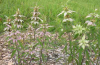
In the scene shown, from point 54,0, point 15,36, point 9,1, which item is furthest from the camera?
point 54,0

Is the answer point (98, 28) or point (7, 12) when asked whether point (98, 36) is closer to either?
point (98, 28)

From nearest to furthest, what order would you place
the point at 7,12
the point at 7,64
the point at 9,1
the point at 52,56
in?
the point at 7,64 < the point at 52,56 < the point at 7,12 < the point at 9,1

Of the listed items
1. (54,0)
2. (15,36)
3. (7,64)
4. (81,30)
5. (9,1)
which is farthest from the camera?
(54,0)

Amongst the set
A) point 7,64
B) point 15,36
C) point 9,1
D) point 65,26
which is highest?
point 9,1

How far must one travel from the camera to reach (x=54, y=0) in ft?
30.9

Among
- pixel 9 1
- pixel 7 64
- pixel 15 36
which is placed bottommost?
pixel 7 64

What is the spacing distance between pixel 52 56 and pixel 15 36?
1397 millimetres

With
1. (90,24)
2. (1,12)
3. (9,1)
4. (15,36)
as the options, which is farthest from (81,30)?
(9,1)

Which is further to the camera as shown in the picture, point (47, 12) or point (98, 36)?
point (47, 12)

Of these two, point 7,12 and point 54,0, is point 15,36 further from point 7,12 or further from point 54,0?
point 54,0

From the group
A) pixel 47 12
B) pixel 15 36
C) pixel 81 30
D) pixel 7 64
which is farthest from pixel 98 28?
pixel 47 12

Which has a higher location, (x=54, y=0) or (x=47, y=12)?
(x=54, y=0)

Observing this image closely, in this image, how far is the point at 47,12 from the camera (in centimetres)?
642

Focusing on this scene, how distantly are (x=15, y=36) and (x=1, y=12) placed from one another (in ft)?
14.1
